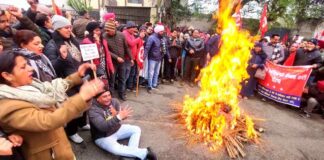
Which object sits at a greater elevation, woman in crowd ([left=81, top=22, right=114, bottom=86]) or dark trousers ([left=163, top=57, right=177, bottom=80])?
woman in crowd ([left=81, top=22, right=114, bottom=86])

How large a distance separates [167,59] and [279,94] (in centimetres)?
405

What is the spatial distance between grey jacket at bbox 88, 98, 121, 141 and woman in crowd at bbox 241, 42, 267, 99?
572cm

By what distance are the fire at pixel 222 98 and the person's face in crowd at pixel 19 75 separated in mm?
3734

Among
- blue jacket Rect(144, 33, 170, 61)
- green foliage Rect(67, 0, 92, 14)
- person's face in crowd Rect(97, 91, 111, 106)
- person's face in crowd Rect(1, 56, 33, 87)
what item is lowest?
person's face in crowd Rect(97, 91, 111, 106)

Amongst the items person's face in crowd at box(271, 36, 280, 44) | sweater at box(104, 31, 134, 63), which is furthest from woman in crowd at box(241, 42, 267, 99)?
sweater at box(104, 31, 134, 63)

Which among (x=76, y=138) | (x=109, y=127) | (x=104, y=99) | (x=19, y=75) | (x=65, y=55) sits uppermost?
(x=19, y=75)

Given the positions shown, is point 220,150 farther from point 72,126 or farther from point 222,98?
point 72,126

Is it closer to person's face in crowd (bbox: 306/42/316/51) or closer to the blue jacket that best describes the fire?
person's face in crowd (bbox: 306/42/316/51)

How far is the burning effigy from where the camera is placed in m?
5.27

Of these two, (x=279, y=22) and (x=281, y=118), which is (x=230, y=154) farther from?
(x=279, y=22)

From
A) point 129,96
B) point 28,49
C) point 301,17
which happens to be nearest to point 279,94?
point 129,96

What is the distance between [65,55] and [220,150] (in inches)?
133

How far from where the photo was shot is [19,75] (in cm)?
227

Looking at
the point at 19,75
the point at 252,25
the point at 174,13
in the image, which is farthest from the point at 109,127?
the point at 252,25
